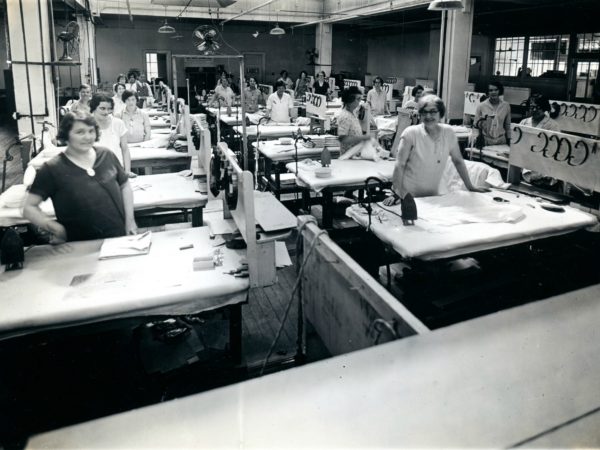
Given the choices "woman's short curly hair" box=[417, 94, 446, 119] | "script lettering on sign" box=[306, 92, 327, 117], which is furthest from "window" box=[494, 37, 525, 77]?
"woman's short curly hair" box=[417, 94, 446, 119]

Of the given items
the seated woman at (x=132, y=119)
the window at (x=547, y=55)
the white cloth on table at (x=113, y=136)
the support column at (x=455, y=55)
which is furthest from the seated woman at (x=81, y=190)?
the window at (x=547, y=55)

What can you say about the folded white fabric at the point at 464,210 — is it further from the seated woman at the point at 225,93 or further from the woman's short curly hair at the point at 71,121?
the seated woman at the point at 225,93

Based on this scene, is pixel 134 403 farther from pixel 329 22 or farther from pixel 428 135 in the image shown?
pixel 329 22

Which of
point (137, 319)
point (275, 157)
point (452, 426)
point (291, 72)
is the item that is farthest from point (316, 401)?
point (291, 72)

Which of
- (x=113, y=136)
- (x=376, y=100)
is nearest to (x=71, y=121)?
(x=113, y=136)

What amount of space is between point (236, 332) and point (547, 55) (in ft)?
54.2

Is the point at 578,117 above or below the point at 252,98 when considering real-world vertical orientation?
below

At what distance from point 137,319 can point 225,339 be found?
3.70ft

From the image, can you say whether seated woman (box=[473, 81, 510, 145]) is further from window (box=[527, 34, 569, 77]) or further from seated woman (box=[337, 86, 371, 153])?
window (box=[527, 34, 569, 77])

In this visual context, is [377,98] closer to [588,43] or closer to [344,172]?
[588,43]

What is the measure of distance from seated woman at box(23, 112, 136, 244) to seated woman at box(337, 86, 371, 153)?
9.92ft

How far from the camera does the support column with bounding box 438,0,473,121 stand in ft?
31.5

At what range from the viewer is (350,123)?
5777 millimetres

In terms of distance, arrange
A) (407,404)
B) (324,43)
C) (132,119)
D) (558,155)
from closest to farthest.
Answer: (407,404) < (558,155) < (132,119) < (324,43)
